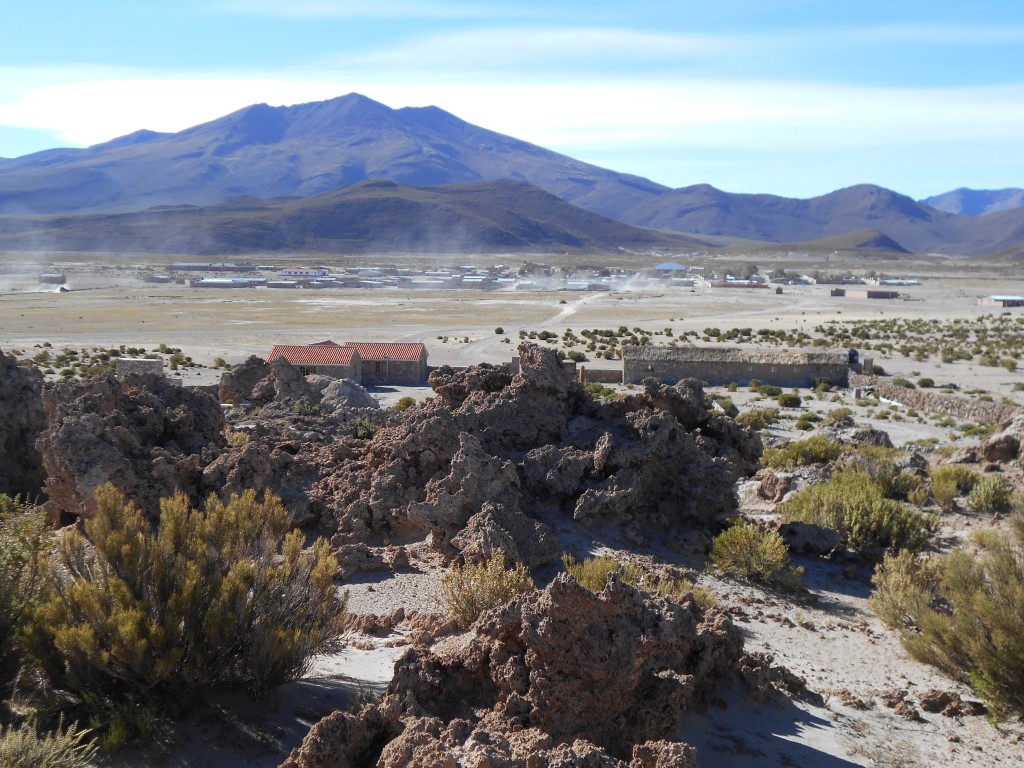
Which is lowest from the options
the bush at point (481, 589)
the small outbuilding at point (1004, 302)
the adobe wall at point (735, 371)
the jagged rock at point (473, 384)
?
the adobe wall at point (735, 371)

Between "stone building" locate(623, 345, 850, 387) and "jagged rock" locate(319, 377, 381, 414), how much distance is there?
14906mm

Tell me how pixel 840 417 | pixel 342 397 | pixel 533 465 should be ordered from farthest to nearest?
pixel 840 417 < pixel 342 397 < pixel 533 465

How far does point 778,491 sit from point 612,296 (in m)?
75.1

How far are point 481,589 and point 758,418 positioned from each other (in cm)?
1902

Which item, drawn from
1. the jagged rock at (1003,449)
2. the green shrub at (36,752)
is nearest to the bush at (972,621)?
the green shrub at (36,752)

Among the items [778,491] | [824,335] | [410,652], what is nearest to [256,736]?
[410,652]

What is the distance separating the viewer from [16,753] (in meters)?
4.30

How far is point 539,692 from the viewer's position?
5125mm

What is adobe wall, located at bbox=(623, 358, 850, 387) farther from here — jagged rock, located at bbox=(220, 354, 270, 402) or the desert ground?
jagged rock, located at bbox=(220, 354, 270, 402)

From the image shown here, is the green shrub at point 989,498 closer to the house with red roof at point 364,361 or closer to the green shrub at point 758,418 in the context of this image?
the green shrub at point 758,418

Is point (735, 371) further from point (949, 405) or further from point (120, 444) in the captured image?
point (120, 444)

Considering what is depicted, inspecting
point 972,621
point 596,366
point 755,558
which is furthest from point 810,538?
point 596,366

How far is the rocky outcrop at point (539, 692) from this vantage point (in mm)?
4703

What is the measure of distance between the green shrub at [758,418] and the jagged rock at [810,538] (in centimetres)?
1292
